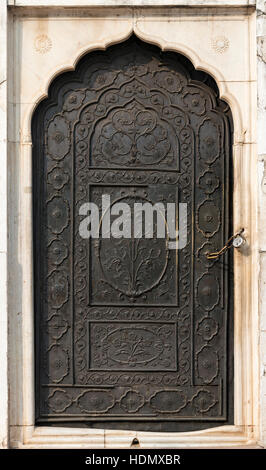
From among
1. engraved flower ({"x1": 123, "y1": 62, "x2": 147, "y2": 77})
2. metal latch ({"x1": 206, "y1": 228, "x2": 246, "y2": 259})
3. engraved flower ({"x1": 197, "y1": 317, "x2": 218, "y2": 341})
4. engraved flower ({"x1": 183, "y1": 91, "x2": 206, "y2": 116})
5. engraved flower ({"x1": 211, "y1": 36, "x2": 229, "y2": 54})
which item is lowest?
engraved flower ({"x1": 197, "y1": 317, "x2": 218, "y2": 341})

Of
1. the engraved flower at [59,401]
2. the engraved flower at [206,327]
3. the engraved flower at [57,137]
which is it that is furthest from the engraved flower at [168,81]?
the engraved flower at [59,401]

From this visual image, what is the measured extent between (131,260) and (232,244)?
767 millimetres

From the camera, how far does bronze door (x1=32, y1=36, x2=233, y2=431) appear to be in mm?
4824

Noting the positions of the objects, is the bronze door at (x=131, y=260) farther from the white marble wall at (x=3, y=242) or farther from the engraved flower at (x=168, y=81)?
the white marble wall at (x=3, y=242)

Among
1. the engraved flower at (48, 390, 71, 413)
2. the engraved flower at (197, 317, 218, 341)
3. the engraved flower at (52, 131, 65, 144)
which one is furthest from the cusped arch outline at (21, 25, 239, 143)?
the engraved flower at (48, 390, 71, 413)

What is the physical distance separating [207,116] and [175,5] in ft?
2.74

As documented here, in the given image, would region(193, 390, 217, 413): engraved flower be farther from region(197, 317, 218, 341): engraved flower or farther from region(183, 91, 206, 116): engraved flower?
region(183, 91, 206, 116): engraved flower

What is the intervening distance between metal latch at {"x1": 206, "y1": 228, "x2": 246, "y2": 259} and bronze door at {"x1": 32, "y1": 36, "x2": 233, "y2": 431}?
56mm

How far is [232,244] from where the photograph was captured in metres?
4.80

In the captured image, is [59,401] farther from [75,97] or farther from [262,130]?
[262,130]

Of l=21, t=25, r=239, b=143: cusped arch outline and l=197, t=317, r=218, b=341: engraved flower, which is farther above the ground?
l=21, t=25, r=239, b=143: cusped arch outline

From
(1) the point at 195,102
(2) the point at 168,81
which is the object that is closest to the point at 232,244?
(1) the point at 195,102

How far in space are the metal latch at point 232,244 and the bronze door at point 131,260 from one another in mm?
56
